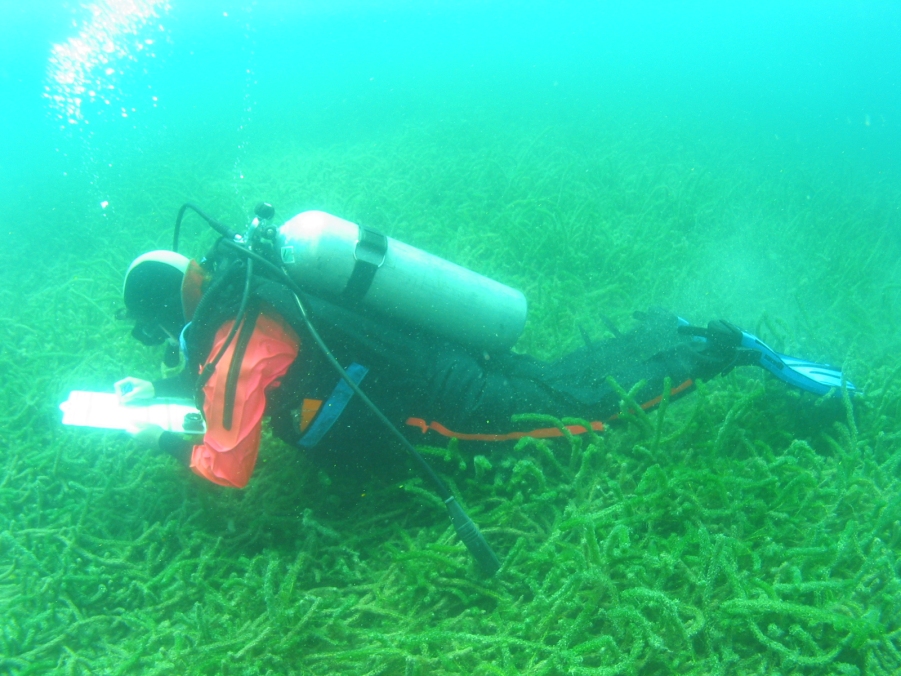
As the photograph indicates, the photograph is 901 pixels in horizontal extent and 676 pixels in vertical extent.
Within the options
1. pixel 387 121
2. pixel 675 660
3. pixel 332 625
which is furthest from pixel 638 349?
pixel 387 121

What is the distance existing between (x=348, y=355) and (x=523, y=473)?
1.25m

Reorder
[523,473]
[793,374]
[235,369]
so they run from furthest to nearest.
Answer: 1. [793,374]
2. [523,473]
3. [235,369]

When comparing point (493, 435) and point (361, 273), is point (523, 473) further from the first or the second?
point (361, 273)

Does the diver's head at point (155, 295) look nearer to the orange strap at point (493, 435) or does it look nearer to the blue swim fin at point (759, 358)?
the orange strap at point (493, 435)

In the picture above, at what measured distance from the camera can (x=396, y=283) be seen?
3.13m

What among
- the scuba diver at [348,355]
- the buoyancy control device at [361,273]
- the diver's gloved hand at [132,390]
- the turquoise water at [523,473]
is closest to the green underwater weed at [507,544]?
the turquoise water at [523,473]

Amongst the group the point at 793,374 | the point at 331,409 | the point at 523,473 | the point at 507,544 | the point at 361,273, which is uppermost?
the point at 361,273

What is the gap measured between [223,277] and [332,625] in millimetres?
1909

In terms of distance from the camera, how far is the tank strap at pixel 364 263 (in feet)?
9.96

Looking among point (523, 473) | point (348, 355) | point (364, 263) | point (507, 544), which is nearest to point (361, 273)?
point (364, 263)

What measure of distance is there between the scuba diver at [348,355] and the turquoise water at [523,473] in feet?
1.03

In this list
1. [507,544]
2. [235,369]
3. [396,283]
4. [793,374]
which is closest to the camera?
[235,369]

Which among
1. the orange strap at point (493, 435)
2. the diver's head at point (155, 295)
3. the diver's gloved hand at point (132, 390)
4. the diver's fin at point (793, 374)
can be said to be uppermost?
the diver's fin at point (793, 374)

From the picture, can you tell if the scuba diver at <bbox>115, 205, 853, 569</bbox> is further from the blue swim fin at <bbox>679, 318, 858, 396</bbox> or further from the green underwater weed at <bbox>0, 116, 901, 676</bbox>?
the green underwater weed at <bbox>0, 116, 901, 676</bbox>
